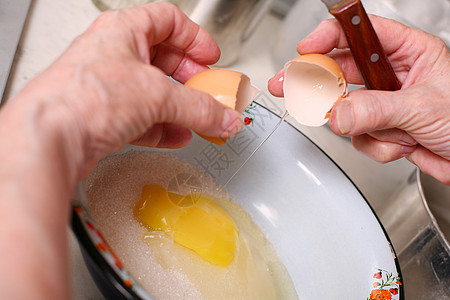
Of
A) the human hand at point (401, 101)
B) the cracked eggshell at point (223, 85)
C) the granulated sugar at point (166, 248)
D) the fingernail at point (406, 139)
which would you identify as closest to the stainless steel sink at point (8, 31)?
the granulated sugar at point (166, 248)

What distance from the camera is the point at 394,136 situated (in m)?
0.82

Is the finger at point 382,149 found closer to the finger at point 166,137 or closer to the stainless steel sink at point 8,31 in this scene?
the finger at point 166,137

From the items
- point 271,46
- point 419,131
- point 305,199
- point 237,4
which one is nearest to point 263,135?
point 305,199

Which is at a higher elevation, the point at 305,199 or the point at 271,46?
the point at 271,46

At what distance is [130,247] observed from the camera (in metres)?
0.61

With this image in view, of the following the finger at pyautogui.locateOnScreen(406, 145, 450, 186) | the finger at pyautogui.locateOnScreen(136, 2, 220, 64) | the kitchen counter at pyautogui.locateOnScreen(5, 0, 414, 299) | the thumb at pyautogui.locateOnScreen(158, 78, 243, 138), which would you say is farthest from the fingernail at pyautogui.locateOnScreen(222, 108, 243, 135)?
the finger at pyautogui.locateOnScreen(406, 145, 450, 186)

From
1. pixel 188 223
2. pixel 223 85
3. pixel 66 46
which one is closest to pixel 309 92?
pixel 223 85

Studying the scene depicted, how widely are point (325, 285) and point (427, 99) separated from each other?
37cm

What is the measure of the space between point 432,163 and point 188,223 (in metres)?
0.52

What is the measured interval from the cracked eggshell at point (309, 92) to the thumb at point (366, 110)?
1.3 inches

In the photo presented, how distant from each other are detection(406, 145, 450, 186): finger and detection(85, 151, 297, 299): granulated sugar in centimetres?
37

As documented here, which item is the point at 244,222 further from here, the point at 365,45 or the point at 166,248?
the point at 365,45

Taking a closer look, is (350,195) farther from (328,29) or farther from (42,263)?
(42,263)

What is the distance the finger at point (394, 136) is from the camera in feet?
2.66
